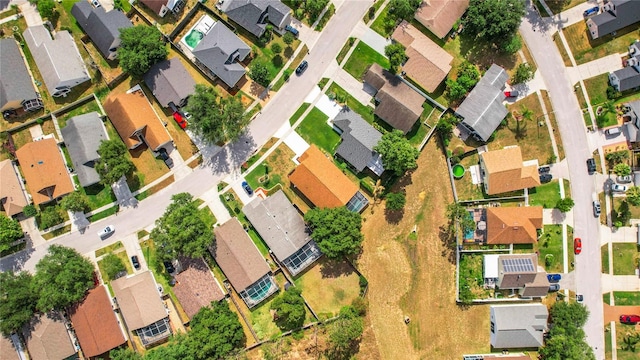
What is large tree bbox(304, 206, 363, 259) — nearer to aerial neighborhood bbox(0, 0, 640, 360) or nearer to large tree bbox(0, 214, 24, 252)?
aerial neighborhood bbox(0, 0, 640, 360)

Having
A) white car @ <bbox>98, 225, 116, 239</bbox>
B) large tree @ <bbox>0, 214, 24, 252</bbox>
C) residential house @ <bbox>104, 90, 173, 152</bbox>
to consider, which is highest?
residential house @ <bbox>104, 90, 173, 152</bbox>

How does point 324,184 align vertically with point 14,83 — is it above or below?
below

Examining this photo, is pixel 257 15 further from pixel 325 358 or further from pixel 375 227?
pixel 325 358

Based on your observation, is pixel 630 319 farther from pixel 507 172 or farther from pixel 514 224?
pixel 507 172

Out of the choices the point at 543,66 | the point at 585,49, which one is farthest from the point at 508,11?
the point at 585,49

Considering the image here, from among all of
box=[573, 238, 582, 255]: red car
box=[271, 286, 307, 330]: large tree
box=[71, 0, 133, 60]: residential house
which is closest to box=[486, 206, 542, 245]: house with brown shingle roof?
box=[573, 238, 582, 255]: red car

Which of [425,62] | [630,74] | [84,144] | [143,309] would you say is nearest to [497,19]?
[425,62]

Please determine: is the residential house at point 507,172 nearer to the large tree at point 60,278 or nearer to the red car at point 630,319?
the red car at point 630,319
